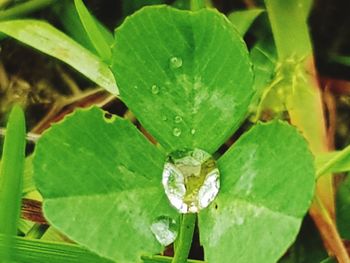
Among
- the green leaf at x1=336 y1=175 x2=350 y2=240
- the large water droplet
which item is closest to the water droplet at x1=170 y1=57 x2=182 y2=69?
the large water droplet

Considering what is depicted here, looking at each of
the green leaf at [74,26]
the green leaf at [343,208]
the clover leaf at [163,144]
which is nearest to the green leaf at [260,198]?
the clover leaf at [163,144]

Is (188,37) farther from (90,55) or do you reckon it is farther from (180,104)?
(90,55)

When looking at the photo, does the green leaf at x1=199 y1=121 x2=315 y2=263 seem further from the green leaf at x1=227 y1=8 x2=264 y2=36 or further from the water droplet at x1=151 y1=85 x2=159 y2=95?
the green leaf at x1=227 y1=8 x2=264 y2=36

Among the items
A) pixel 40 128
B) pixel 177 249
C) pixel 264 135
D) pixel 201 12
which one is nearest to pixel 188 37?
pixel 201 12

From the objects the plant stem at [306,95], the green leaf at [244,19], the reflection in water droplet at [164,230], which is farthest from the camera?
the green leaf at [244,19]

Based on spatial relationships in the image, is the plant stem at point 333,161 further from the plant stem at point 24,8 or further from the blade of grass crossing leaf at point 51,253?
the plant stem at point 24,8
